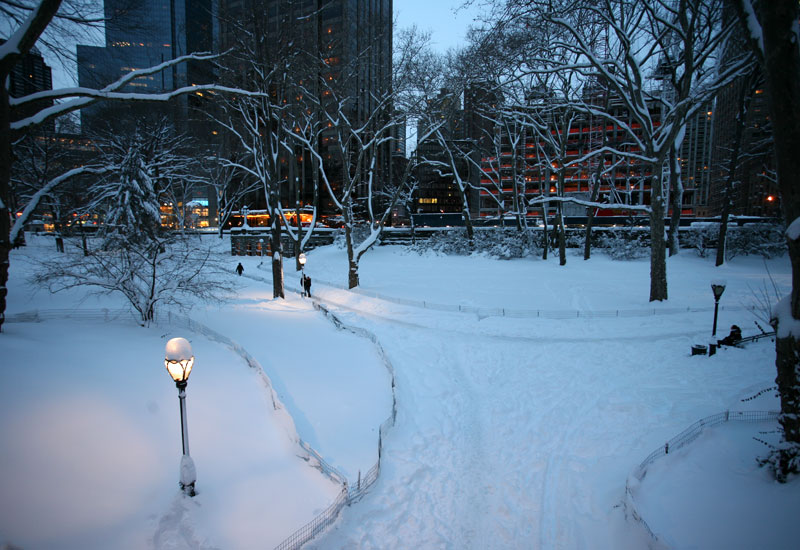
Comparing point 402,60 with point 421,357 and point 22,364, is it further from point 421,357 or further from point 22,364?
point 22,364

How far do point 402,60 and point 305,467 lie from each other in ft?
67.9

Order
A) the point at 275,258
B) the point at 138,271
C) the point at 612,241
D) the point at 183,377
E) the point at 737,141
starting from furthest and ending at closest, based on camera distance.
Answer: the point at 612,241, the point at 737,141, the point at 275,258, the point at 138,271, the point at 183,377

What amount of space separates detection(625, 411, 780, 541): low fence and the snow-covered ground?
0.16 metres

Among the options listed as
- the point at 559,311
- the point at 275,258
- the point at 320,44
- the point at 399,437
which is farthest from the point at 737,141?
the point at 275,258

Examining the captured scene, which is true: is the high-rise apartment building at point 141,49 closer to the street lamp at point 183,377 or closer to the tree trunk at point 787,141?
the street lamp at point 183,377

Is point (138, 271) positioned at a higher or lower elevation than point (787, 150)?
lower

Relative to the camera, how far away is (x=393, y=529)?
5656mm

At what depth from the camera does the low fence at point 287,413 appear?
207 inches

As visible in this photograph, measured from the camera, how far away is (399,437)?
8.01m

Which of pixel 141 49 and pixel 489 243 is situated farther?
pixel 489 243

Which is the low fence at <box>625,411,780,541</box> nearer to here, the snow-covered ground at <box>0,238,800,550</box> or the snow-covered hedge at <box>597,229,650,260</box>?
the snow-covered ground at <box>0,238,800,550</box>

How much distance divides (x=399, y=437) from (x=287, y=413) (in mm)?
2403

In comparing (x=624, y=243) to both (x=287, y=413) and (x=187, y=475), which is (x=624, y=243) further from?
(x=187, y=475)

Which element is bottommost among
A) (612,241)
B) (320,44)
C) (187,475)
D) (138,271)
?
(187,475)
